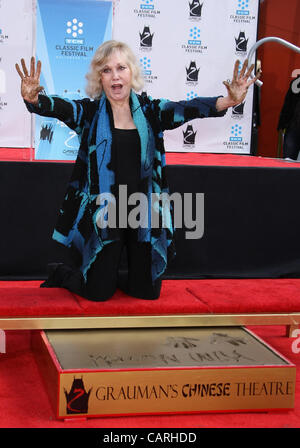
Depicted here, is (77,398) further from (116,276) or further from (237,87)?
(237,87)

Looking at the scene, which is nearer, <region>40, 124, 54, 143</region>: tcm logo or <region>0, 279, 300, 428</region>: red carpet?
<region>0, 279, 300, 428</region>: red carpet

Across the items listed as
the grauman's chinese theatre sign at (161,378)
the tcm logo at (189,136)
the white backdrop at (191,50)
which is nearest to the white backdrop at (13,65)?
the white backdrop at (191,50)

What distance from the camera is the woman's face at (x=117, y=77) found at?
104 inches

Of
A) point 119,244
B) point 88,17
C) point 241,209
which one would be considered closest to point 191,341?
point 119,244

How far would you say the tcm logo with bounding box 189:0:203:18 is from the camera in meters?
6.27

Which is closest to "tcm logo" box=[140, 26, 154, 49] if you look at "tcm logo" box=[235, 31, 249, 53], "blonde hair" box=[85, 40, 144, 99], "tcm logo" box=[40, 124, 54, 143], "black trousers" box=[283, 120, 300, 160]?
"tcm logo" box=[235, 31, 249, 53]

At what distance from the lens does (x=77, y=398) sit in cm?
208

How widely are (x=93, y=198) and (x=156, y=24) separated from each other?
4121mm

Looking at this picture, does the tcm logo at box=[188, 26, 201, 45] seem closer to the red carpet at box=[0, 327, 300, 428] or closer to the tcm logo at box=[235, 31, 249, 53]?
the tcm logo at box=[235, 31, 249, 53]

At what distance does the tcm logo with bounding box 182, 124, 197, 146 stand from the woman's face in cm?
376

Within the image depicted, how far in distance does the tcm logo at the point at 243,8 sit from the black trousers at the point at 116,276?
14.5 ft

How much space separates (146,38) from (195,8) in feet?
1.98

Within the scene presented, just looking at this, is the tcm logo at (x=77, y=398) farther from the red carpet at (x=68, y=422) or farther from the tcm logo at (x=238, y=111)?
the tcm logo at (x=238, y=111)

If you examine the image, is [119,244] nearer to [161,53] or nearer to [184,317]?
[184,317]
